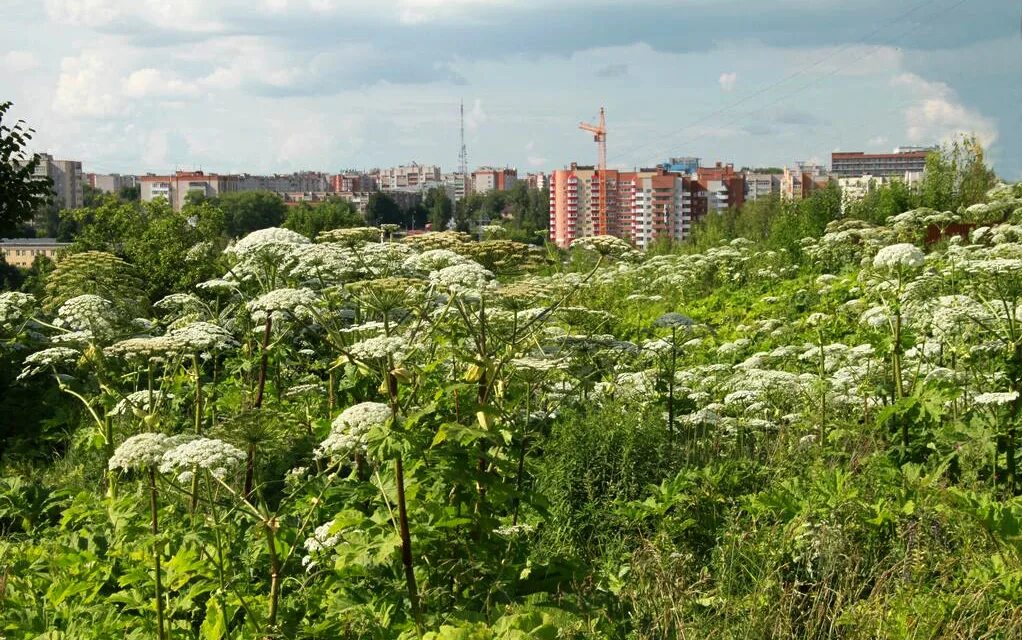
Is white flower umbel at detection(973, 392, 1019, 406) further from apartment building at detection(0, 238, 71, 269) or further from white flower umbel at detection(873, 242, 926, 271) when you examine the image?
apartment building at detection(0, 238, 71, 269)

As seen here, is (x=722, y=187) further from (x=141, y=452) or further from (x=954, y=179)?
(x=141, y=452)

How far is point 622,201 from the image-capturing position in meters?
144

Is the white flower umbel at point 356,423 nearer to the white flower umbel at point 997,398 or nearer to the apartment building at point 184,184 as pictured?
the white flower umbel at point 997,398

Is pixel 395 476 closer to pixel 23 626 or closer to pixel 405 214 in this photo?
pixel 23 626

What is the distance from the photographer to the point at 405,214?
143 meters

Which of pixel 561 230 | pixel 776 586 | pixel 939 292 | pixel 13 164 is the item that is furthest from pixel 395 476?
pixel 561 230

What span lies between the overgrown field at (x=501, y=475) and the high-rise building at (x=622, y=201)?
12528 cm

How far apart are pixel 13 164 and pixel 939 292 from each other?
32.8ft

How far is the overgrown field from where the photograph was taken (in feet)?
13.8

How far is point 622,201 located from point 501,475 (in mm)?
140117

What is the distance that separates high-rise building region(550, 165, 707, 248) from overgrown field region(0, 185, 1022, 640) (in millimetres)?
125280

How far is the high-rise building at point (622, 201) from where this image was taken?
446 ft

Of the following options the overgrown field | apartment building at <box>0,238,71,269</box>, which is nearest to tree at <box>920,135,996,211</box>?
the overgrown field

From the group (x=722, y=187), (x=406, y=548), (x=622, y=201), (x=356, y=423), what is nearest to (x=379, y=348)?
(x=356, y=423)
